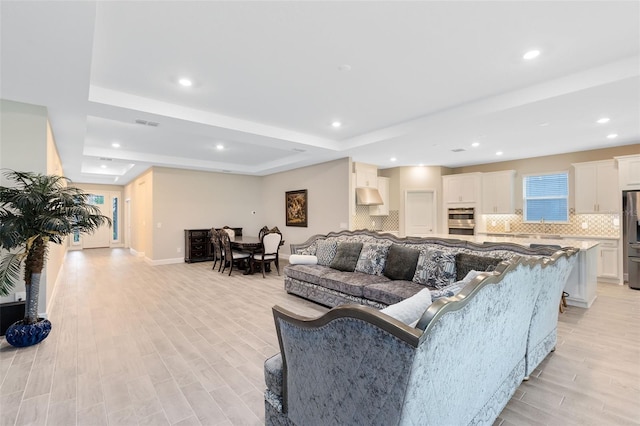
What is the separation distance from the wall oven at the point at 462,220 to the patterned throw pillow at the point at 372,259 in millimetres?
4559

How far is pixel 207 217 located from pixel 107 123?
435cm

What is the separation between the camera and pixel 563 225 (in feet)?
21.7

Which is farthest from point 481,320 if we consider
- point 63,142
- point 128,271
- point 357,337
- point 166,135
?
point 128,271

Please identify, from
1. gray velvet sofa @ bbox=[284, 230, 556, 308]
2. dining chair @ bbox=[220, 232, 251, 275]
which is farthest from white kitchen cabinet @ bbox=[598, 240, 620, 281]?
dining chair @ bbox=[220, 232, 251, 275]

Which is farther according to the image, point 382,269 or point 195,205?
point 195,205

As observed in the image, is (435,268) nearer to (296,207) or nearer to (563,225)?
(563,225)

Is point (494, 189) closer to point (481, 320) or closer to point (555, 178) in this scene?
point (555, 178)

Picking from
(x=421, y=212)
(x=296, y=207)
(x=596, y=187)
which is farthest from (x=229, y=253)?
(x=596, y=187)

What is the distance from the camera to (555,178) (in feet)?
22.3

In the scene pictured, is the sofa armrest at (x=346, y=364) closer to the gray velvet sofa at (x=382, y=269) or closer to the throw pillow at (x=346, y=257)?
the gray velvet sofa at (x=382, y=269)

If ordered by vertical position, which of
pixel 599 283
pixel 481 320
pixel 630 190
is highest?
pixel 630 190

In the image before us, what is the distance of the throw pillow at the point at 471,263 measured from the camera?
3.05m

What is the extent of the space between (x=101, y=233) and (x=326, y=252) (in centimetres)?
1165

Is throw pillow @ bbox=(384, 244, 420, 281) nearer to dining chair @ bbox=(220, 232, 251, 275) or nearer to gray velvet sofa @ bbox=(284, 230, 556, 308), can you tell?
gray velvet sofa @ bbox=(284, 230, 556, 308)
